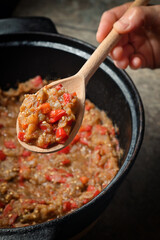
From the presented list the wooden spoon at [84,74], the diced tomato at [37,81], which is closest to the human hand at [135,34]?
the wooden spoon at [84,74]

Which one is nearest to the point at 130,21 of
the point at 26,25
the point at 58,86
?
the point at 58,86

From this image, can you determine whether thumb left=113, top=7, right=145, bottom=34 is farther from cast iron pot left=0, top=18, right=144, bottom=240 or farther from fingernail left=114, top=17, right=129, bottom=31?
cast iron pot left=0, top=18, right=144, bottom=240

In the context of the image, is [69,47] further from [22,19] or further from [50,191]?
[50,191]

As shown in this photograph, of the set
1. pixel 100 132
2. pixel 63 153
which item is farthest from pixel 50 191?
pixel 100 132

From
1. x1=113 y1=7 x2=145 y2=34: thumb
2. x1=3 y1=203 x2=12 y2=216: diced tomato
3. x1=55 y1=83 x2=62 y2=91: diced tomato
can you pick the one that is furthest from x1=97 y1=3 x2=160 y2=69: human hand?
x1=3 y1=203 x2=12 y2=216: diced tomato

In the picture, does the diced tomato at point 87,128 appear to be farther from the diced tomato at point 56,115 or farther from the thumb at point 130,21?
the thumb at point 130,21

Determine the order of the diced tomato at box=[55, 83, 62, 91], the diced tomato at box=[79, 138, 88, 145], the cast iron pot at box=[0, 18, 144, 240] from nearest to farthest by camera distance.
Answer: the diced tomato at box=[55, 83, 62, 91] → the cast iron pot at box=[0, 18, 144, 240] → the diced tomato at box=[79, 138, 88, 145]
